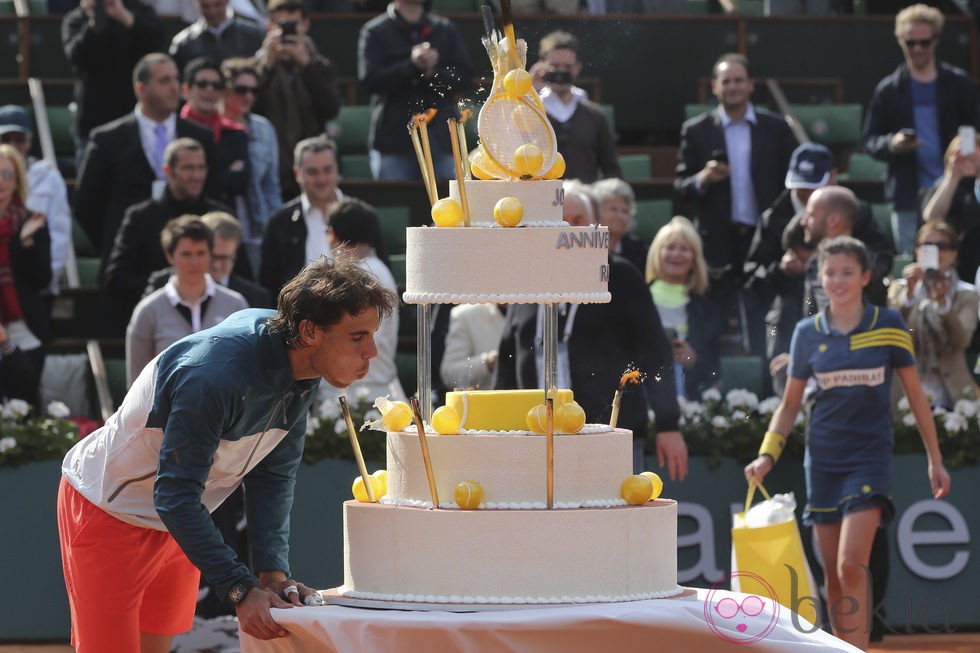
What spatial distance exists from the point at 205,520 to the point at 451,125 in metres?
1.51

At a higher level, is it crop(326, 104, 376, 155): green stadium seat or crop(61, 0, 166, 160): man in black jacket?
crop(61, 0, 166, 160): man in black jacket

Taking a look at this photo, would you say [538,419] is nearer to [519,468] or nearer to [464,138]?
[519,468]

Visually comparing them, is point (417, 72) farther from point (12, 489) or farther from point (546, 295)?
point (546, 295)

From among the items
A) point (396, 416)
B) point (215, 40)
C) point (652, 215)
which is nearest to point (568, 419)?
point (396, 416)

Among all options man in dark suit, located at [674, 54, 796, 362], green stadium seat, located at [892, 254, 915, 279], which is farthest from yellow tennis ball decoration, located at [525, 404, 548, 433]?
green stadium seat, located at [892, 254, 915, 279]

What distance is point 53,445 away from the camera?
28.2ft

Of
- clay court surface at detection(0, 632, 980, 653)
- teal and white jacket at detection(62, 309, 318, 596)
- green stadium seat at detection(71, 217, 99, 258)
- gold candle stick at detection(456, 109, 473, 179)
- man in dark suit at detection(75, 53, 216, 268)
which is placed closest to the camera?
teal and white jacket at detection(62, 309, 318, 596)

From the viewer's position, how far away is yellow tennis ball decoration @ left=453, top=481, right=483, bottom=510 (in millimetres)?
4891

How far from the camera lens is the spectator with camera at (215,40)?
1160 cm

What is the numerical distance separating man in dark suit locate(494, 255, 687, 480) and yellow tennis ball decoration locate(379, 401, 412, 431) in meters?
2.05

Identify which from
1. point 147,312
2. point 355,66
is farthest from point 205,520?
point 355,66

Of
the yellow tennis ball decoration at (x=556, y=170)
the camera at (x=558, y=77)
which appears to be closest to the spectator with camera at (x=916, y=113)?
the camera at (x=558, y=77)

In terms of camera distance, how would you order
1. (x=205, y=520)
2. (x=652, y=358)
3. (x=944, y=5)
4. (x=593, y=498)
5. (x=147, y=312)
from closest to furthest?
(x=205, y=520) < (x=593, y=498) < (x=652, y=358) < (x=147, y=312) < (x=944, y=5)

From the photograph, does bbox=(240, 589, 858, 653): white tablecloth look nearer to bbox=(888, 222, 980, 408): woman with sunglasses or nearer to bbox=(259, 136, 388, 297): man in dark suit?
bbox=(888, 222, 980, 408): woman with sunglasses
